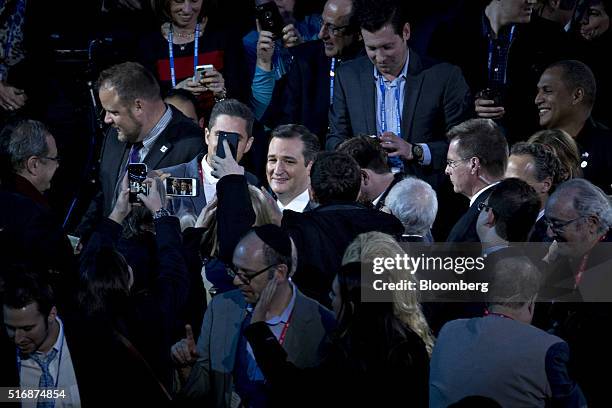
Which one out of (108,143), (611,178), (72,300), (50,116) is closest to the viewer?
(72,300)

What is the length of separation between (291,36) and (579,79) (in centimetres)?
212

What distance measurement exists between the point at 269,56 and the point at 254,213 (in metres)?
2.53

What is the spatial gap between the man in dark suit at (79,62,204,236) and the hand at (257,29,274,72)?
0.96 meters

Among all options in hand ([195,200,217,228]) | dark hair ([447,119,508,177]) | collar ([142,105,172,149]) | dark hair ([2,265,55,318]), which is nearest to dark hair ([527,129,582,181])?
dark hair ([447,119,508,177])

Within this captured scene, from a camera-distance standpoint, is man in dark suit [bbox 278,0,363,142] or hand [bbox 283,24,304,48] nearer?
man in dark suit [bbox 278,0,363,142]

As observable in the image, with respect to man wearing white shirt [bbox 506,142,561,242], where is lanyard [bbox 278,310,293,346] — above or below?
below

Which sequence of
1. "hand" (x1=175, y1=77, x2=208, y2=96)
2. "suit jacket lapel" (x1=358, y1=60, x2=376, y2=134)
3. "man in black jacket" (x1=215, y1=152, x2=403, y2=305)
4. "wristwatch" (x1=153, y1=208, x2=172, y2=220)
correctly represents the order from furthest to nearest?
"hand" (x1=175, y1=77, x2=208, y2=96), "suit jacket lapel" (x1=358, y1=60, x2=376, y2=134), "wristwatch" (x1=153, y1=208, x2=172, y2=220), "man in black jacket" (x1=215, y1=152, x2=403, y2=305)

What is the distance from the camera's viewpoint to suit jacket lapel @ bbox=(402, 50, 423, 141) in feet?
22.0

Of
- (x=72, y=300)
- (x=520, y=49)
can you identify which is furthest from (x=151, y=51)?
(x=72, y=300)

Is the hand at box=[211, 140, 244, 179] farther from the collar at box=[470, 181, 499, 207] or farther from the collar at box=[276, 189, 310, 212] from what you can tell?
the collar at box=[470, 181, 499, 207]

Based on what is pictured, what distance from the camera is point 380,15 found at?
21.5ft

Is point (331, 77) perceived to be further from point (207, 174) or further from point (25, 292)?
point (25, 292)

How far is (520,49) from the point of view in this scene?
278 inches

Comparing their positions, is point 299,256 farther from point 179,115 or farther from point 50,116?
point 50,116
